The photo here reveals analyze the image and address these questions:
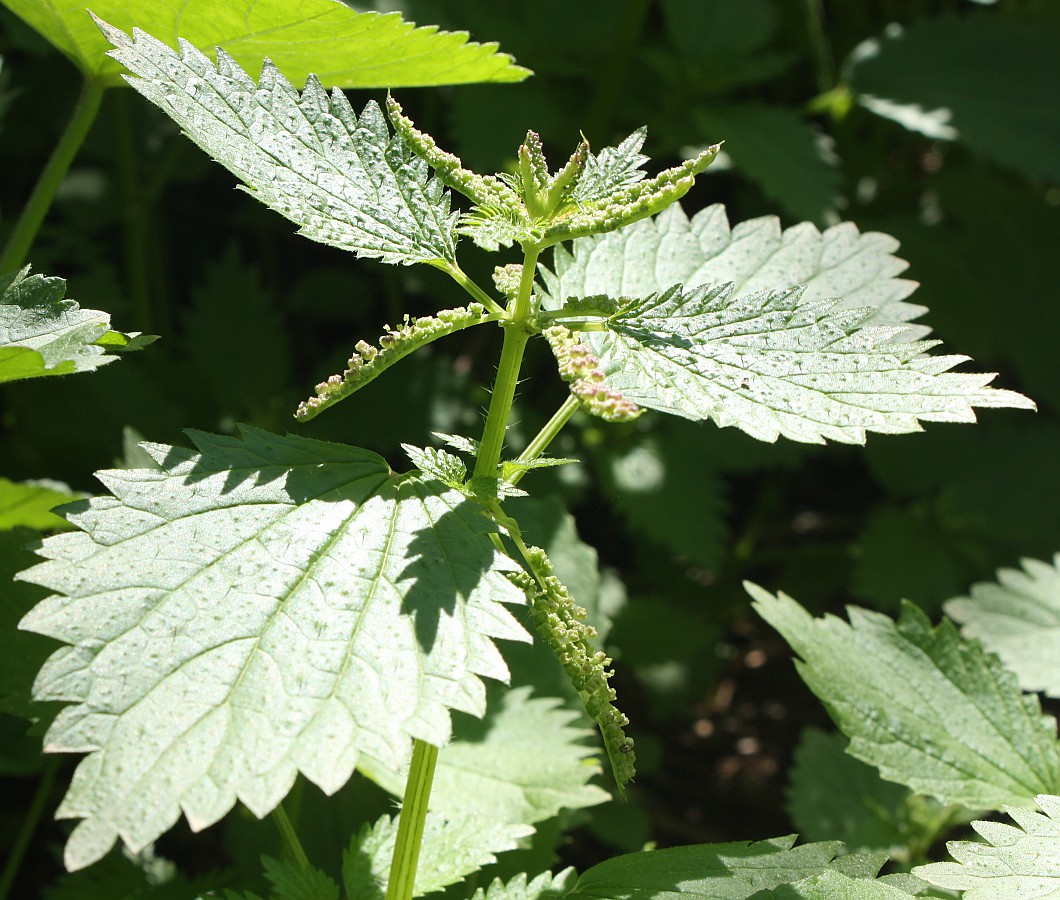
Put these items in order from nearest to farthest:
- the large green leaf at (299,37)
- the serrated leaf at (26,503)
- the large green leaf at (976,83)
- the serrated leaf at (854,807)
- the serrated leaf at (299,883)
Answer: the serrated leaf at (299,883)
the large green leaf at (299,37)
the serrated leaf at (26,503)
the serrated leaf at (854,807)
the large green leaf at (976,83)

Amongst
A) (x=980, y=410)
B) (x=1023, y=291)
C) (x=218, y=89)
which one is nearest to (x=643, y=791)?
(x=980, y=410)

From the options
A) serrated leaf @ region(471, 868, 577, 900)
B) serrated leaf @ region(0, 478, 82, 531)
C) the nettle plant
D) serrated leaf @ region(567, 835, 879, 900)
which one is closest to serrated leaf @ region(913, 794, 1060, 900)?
the nettle plant

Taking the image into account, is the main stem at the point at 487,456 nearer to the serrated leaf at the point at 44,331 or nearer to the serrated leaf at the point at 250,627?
the serrated leaf at the point at 250,627

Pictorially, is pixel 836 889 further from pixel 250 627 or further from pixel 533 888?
pixel 250 627

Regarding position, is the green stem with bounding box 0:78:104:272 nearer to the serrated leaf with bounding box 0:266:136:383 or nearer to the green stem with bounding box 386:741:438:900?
the serrated leaf with bounding box 0:266:136:383

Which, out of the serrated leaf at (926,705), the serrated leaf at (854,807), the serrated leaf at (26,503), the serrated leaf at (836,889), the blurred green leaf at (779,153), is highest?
the blurred green leaf at (779,153)

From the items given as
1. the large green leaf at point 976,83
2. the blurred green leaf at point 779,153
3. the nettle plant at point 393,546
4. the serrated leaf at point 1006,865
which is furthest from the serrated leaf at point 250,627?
the large green leaf at point 976,83

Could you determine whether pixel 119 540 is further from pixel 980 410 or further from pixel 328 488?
pixel 980 410
